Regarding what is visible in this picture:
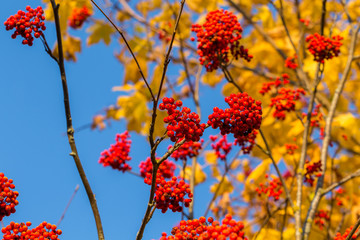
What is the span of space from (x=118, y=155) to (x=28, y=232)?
1.62 m

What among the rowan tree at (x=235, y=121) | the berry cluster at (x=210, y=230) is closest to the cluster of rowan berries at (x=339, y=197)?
the rowan tree at (x=235, y=121)

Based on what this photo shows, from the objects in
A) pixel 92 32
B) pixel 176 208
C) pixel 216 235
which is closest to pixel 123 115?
pixel 92 32

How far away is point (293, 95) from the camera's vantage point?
13.6 feet

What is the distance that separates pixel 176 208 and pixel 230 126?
0.61 metres

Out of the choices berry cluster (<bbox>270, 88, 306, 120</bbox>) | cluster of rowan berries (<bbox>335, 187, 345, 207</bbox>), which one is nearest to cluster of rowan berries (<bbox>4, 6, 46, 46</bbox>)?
berry cluster (<bbox>270, 88, 306, 120</bbox>)

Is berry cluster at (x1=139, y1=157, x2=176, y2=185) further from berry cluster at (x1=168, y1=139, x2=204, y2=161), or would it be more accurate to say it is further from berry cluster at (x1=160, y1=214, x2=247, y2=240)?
berry cluster at (x1=160, y1=214, x2=247, y2=240)

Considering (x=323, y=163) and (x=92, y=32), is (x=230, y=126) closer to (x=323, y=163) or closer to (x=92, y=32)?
(x=323, y=163)

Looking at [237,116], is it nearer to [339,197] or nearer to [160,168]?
[160,168]

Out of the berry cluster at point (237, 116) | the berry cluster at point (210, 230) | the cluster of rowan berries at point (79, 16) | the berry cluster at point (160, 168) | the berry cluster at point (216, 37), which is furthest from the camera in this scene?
the cluster of rowan berries at point (79, 16)

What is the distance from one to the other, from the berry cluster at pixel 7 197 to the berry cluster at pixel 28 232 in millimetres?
135

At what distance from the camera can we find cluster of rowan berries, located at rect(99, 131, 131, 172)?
379 cm

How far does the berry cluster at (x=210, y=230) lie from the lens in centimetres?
196

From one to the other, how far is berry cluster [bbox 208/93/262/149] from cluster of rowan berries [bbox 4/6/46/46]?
1.22 metres

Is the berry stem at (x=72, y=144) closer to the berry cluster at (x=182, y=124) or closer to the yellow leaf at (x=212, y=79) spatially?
the berry cluster at (x=182, y=124)
